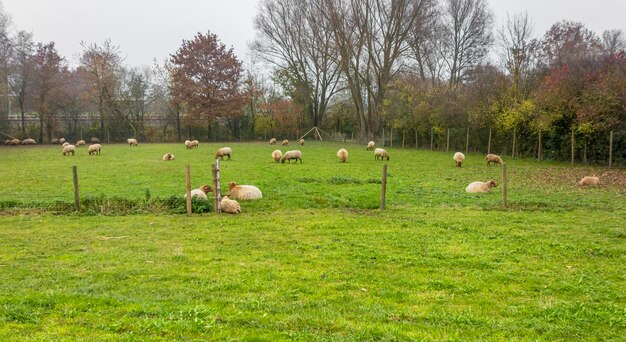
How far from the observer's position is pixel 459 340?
4.12 m

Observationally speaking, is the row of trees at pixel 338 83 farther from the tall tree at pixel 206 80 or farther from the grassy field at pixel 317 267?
the grassy field at pixel 317 267

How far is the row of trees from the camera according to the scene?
89.7 ft

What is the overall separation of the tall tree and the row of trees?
122 millimetres

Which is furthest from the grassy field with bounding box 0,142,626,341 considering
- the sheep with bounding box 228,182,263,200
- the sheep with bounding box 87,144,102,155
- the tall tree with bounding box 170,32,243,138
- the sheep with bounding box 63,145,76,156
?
the tall tree with bounding box 170,32,243,138

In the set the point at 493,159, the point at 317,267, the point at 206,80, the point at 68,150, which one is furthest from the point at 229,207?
the point at 206,80

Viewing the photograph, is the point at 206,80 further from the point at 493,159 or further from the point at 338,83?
the point at 493,159

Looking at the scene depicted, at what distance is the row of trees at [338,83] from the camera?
2734 cm

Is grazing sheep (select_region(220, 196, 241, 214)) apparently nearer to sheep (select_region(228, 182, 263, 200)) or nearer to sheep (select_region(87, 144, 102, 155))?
sheep (select_region(228, 182, 263, 200))

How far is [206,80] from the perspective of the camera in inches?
1987

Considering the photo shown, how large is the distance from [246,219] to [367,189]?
524cm

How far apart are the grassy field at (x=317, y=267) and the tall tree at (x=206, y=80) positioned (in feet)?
121

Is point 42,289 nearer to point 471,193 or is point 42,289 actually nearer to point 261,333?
point 261,333

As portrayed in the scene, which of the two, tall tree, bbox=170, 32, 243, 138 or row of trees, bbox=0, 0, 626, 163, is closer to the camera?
row of trees, bbox=0, 0, 626, 163

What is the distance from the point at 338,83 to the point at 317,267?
4700cm
